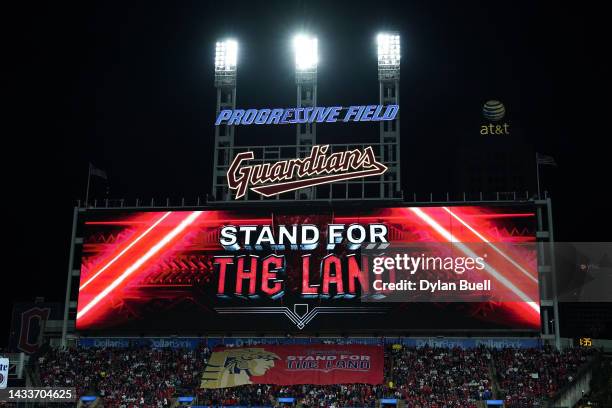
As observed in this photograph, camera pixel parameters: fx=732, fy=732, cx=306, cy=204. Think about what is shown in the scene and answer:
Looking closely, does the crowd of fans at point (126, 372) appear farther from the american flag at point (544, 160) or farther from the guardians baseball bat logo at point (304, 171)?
the american flag at point (544, 160)

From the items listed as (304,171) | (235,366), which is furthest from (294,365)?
(304,171)

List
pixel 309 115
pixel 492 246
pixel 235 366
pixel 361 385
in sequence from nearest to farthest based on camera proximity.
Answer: pixel 361 385 < pixel 235 366 < pixel 492 246 < pixel 309 115

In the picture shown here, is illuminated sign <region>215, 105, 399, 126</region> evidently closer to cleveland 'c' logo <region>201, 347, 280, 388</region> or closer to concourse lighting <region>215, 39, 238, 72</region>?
concourse lighting <region>215, 39, 238, 72</region>

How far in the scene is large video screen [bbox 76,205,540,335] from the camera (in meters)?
44.6

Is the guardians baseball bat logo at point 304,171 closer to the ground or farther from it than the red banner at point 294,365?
farther from it

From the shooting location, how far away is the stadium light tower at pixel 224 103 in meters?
49.8

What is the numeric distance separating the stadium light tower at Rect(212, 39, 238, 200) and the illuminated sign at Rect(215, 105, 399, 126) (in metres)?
0.90

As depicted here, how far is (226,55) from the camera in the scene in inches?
2055

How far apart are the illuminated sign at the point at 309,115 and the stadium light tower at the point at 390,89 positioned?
93 centimetres

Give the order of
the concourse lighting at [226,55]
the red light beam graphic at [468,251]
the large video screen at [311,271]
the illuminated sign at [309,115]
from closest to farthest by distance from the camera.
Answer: the red light beam graphic at [468,251]
the large video screen at [311,271]
the illuminated sign at [309,115]
the concourse lighting at [226,55]

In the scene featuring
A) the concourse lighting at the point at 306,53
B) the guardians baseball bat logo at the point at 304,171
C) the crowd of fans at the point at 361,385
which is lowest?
the crowd of fans at the point at 361,385

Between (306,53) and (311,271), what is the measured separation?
51.1ft

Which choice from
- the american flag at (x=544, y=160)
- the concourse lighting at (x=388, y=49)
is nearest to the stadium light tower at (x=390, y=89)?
the concourse lighting at (x=388, y=49)

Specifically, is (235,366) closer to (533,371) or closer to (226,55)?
(533,371)
